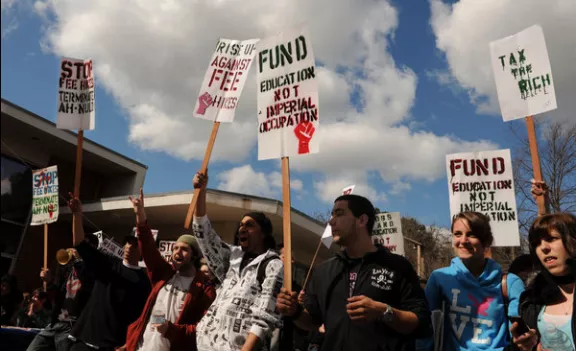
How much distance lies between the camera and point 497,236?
627 cm

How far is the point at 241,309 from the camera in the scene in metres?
3.66

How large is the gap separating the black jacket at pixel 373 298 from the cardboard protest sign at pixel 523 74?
9.86 feet

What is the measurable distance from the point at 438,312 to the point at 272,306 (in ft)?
3.94

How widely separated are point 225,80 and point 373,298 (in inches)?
124

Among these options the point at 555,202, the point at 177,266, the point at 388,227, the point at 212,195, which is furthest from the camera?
the point at 555,202

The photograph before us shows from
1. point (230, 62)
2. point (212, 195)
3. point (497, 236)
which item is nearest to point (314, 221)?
point (212, 195)

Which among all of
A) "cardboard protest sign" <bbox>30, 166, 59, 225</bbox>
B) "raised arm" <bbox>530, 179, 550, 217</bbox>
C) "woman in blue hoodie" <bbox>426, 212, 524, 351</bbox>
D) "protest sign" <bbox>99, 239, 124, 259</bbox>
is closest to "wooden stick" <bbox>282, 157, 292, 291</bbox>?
"woman in blue hoodie" <bbox>426, 212, 524, 351</bbox>

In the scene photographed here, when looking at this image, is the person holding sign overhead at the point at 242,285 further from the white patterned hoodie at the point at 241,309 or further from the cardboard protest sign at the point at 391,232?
the cardboard protest sign at the point at 391,232

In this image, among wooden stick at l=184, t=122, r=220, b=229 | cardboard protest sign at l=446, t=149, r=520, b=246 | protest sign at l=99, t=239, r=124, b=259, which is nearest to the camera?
wooden stick at l=184, t=122, r=220, b=229

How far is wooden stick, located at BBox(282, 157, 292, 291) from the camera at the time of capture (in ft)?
11.2

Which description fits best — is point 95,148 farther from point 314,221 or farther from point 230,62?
point 230,62

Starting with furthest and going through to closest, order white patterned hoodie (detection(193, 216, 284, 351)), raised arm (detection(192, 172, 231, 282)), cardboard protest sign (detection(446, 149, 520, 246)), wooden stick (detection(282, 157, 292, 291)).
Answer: cardboard protest sign (detection(446, 149, 520, 246)) < raised arm (detection(192, 172, 231, 282)) < white patterned hoodie (detection(193, 216, 284, 351)) < wooden stick (detection(282, 157, 292, 291))

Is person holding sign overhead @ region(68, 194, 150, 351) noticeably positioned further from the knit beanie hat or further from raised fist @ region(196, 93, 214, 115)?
raised fist @ region(196, 93, 214, 115)

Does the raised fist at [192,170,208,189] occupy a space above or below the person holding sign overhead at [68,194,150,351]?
above
